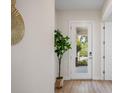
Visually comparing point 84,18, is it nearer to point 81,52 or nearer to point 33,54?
point 81,52

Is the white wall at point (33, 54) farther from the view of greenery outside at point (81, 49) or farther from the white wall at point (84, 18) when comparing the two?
the view of greenery outside at point (81, 49)

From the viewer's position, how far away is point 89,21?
7.68 metres

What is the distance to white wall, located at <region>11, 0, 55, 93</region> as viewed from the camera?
3.65m

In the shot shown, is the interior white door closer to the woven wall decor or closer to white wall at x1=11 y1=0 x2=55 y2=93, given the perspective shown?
white wall at x1=11 y1=0 x2=55 y2=93

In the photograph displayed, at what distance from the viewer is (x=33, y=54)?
3689 millimetres

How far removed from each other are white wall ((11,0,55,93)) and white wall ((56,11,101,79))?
13.0 ft

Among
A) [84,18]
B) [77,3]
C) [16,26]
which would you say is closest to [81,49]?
[84,18]

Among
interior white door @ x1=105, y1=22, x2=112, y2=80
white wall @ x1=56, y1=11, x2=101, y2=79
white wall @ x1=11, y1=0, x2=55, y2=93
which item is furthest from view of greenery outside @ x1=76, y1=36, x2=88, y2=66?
white wall @ x1=11, y1=0, x2=55, y2=93

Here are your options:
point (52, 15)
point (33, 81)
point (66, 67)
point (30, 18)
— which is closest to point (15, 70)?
point (33, 81)

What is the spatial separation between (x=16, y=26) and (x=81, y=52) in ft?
15.8

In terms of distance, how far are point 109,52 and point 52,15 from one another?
438 cm
